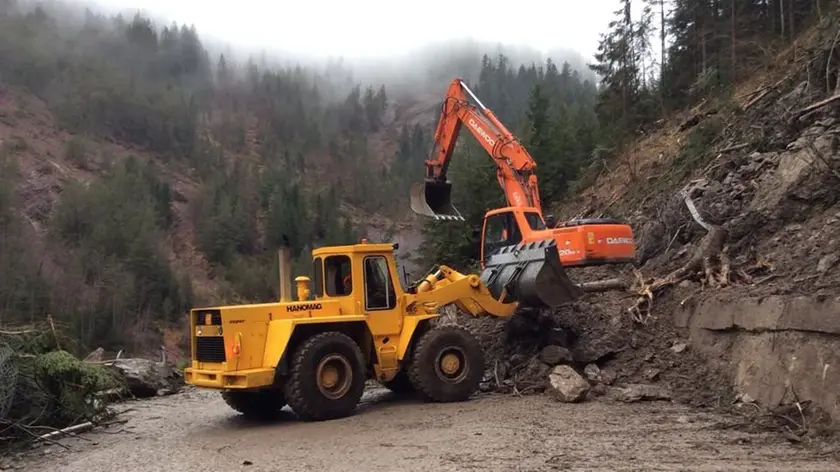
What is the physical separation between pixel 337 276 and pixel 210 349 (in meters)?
2.10

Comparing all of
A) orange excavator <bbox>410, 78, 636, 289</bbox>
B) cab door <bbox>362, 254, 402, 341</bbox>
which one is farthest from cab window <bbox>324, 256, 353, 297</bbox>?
orange excavator <bbox>410, 78, 636, 289</bbox>

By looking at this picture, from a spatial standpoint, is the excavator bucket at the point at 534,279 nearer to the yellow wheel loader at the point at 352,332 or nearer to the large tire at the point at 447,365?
the yellow wheel loader at the point at 352,332

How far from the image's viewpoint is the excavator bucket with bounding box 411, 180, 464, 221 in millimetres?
15394

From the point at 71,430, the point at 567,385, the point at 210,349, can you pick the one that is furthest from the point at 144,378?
the point at 567,385

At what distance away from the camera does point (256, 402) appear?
1110cm

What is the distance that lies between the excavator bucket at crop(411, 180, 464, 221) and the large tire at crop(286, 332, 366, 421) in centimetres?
562

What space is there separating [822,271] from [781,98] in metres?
6.39

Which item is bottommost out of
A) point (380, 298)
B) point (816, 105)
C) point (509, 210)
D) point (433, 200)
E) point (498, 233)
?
point (380, 298)

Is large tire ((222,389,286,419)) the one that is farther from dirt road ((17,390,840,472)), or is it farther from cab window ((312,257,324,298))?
cab window ((312,257,324,298))

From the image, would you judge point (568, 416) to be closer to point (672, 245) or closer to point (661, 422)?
point (661, 422)

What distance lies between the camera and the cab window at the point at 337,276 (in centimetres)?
1085

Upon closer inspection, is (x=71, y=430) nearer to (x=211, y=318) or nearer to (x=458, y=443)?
(x=211, y=318)

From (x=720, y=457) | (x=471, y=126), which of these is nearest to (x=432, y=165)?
(x=471, y=126)

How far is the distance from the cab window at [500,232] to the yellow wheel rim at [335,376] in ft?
15.4
